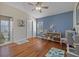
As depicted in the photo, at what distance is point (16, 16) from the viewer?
500cm

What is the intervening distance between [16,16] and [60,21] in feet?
8.47

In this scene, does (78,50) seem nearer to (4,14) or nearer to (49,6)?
(49,6)

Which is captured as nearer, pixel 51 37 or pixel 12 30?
pixel 51 37

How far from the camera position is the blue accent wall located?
3.29 meters

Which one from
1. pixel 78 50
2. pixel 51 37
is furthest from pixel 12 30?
pixel 78 50

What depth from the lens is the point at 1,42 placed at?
13.9 feet

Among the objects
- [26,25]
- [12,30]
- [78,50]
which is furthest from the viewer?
[26,25]

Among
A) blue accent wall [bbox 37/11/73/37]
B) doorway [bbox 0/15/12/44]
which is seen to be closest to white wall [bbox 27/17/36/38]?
blue accent wall [bbox 37/11/73/37]

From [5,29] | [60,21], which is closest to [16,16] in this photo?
[5,29]

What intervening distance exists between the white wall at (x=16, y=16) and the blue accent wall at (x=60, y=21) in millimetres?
1444

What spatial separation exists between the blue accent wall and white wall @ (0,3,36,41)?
1444mm

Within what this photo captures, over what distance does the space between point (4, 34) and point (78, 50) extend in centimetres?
350

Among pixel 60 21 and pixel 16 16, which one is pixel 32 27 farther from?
pixel 60 21

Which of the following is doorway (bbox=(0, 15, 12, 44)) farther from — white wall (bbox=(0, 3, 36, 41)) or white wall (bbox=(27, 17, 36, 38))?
white wall (bbox=(27, 17, 36, 38))
